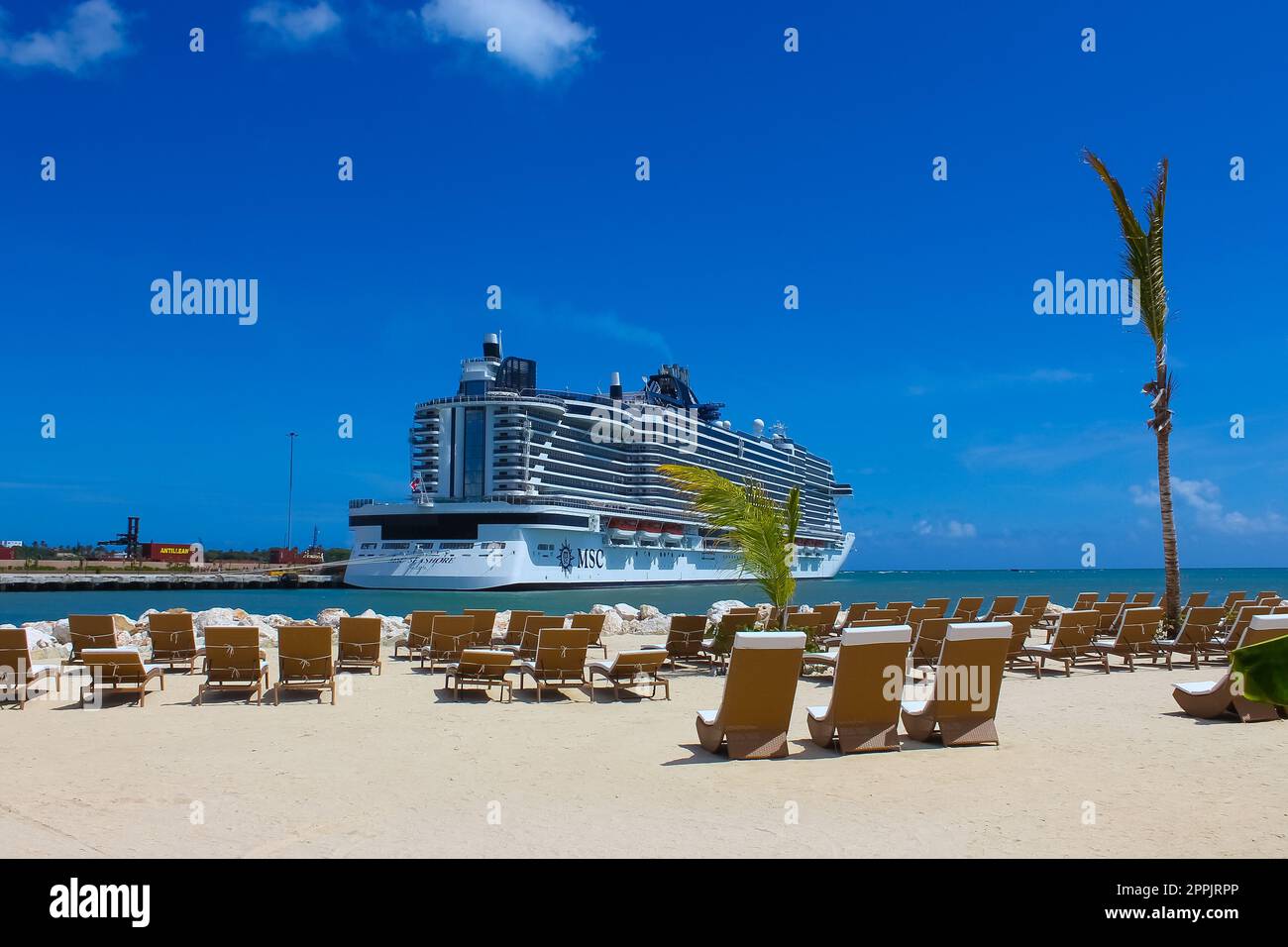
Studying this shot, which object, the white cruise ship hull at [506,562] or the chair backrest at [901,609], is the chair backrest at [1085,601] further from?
the white cruise ship hull at [506,562]

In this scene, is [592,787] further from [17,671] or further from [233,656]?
[17,671]

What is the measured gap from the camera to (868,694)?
18.6ft

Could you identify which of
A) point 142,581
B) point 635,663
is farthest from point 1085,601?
point 142,581

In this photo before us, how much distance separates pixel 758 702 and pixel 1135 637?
22.8 feet

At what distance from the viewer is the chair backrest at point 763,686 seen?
5324 millimetres

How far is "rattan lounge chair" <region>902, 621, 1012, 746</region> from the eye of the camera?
18.9ft

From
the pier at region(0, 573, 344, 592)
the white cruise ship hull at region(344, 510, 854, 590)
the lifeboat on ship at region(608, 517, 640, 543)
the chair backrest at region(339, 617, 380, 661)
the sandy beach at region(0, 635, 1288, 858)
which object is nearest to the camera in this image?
the sandy beach at region(0, 635, 1288, 858)

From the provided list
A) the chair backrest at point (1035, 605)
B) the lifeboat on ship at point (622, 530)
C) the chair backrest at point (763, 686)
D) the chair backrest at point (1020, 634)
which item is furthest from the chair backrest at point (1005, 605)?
the lifeboat on ship at point (622, 530)

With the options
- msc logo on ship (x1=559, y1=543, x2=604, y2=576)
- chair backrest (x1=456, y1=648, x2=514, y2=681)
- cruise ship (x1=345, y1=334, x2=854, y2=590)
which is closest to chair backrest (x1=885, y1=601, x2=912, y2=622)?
chair backrest (x1=456, y1=648, x2=514, y2=681)

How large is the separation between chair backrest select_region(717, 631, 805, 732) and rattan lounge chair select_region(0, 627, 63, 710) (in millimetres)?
5850

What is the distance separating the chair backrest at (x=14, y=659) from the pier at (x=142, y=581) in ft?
163

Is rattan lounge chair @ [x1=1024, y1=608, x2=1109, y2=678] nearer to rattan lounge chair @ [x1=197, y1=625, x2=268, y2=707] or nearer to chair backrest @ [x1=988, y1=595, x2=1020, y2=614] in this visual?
chair backrest @ [x1=988, y1=595, x2=1020, y2=614]

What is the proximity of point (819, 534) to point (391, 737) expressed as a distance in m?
66.6
